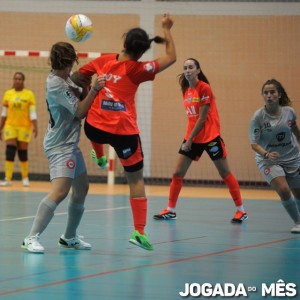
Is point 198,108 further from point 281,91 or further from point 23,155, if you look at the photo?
point 23,155

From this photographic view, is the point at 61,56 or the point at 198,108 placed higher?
the point at 61,56

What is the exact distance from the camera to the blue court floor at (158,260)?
6148 millimetres

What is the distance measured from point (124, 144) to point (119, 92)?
476mm

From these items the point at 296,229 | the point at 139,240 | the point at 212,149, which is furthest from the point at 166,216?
the point at 139,240

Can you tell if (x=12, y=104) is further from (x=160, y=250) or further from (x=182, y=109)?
(x=160, y=250)

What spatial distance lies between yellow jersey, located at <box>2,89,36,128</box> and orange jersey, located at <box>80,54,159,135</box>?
10.9 metres

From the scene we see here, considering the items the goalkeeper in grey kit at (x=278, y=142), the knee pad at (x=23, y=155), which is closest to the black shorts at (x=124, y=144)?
the goalkeeper in grey kit at (x=278, y=142)

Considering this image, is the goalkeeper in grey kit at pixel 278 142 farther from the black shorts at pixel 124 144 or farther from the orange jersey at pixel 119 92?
the orange jersey at pixel 119 92

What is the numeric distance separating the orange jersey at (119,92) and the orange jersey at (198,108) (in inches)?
145

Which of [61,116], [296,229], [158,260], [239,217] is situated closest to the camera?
[158,260]

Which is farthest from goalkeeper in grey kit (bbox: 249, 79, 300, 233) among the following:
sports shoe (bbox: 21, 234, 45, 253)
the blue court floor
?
sports shoe (bbox: 21, 234, 45, 253)

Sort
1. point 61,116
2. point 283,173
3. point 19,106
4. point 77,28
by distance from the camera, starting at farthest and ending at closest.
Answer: point 19,106 < point 283,173 < point 77,28 < point 61,116

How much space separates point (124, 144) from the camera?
26.8 ft

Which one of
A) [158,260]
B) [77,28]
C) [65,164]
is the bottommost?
[158,260]
